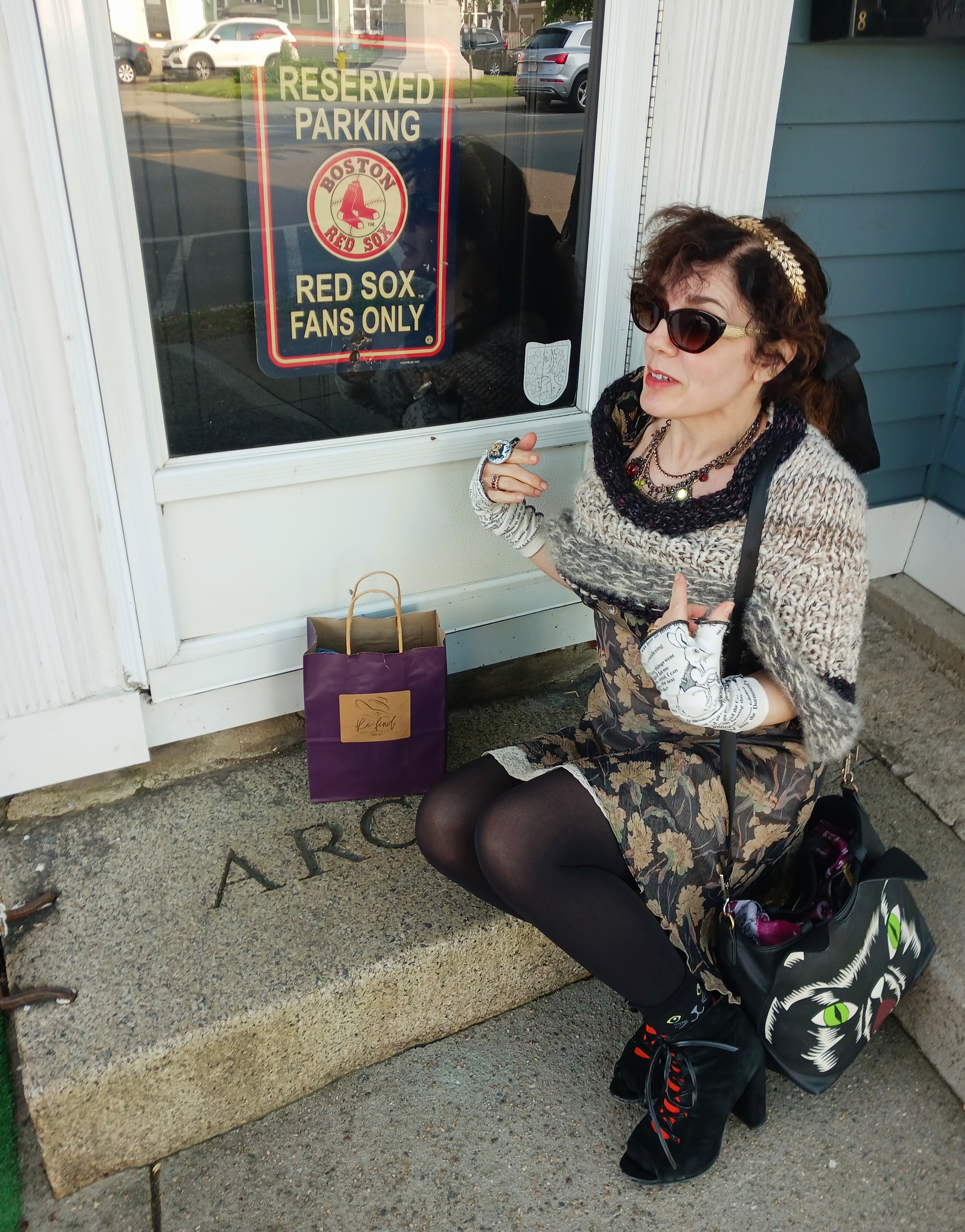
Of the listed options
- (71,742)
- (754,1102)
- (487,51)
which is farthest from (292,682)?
Answer: (487,51)

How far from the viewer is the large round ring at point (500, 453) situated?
6.56 feet

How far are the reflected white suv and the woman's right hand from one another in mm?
868

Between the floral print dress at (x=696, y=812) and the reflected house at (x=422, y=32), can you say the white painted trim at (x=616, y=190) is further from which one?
the floral print dress at (x=696, y=812)

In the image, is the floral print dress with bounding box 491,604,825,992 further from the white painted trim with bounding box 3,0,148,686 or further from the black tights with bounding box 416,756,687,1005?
the white painted trim with bounding box 3,0,148,686

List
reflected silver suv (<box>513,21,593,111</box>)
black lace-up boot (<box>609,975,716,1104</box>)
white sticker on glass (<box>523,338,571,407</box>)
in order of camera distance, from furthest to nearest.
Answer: white sticker on glass (<box>523,338,571,407</box>), reflected silver suv (<box>513,21,593,111</box>), black lace-up boot (<box>609,975,716,1104</box>)

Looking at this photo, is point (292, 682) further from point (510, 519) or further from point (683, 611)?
point (683, 611)

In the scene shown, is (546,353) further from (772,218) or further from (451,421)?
(772,218)

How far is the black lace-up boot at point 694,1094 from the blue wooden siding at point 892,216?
1878 mm

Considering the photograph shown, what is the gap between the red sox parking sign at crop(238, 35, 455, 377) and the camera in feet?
6.07

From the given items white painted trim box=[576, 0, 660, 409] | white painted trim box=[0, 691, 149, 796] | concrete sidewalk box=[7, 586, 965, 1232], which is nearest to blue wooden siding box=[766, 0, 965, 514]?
white painted trim box=[576, 0, 660, 409]

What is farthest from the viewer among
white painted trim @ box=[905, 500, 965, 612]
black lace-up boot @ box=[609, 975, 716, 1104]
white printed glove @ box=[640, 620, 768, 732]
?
white painted trim @ box=[905, 500, 965, 612]

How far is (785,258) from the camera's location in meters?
1.69

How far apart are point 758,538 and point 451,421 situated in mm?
929

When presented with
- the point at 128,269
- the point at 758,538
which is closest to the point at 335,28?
the point at 128,269
